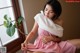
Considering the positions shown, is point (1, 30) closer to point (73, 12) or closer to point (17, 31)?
point (17, 31)

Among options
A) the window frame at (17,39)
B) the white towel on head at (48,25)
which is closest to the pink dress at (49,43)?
the white towel on head at (48,25)

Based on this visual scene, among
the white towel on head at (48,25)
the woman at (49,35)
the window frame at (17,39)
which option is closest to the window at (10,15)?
the window frame at (17,39)

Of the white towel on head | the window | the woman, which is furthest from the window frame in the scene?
the white towel on head

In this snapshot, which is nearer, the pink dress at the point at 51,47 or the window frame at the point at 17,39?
the pink dress at the point at 51,47

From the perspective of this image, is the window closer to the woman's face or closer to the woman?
the woman

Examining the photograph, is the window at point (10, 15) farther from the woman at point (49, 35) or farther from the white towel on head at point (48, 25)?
the white towel on head at point (48, 25)

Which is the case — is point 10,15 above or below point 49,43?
above

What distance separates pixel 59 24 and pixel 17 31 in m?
0.58

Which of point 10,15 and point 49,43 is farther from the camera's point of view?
point 10,15

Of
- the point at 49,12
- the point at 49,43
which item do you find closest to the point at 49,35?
the point at 49,43

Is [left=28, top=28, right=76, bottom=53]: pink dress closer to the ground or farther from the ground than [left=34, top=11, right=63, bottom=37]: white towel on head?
closer to the ground

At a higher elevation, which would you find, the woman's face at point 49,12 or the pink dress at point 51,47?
the woman's face at point 49,12

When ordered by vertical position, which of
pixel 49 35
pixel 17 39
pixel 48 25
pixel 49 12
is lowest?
pixel 17 39

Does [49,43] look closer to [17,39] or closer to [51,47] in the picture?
[51,47]
